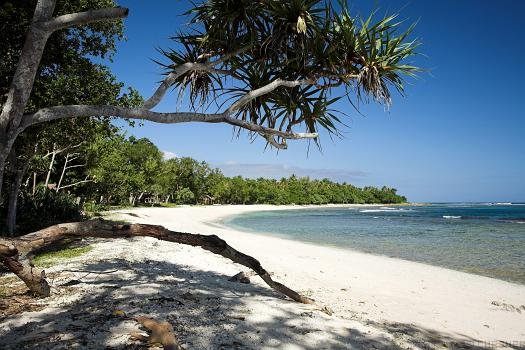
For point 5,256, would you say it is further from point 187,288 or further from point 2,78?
point 2,78

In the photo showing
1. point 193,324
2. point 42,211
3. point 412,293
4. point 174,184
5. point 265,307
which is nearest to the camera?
point 193,324

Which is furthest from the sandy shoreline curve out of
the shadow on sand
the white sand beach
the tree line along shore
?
the tree line along shore

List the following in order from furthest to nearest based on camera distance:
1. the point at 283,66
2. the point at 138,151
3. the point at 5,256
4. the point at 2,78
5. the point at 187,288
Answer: the point at 138,151 → the point at 2,78 → the point at 283,66 → the point at 187,288 → the point at 5,256

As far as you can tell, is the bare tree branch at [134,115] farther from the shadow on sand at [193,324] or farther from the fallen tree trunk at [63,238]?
the shadow on sand at [193,324]

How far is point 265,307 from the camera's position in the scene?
182 inches

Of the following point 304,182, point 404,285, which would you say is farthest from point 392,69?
point 304,182

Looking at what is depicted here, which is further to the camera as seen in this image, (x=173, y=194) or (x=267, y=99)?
(x=173, y=194)

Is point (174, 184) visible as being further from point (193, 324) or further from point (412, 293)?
point (193, 324)

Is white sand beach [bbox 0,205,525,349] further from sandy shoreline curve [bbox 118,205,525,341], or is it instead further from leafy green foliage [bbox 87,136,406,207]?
leafy green foliage [bbox 87,136,406,207]

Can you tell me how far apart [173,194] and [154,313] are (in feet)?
230

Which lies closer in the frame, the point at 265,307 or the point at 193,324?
the point at 193,324

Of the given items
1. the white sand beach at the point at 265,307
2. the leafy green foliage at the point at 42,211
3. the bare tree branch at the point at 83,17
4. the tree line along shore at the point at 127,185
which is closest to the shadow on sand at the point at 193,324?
the white sand beach at the point at 265,307

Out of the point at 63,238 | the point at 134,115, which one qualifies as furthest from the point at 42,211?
the point at 134,115

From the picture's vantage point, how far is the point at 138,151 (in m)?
50.4
